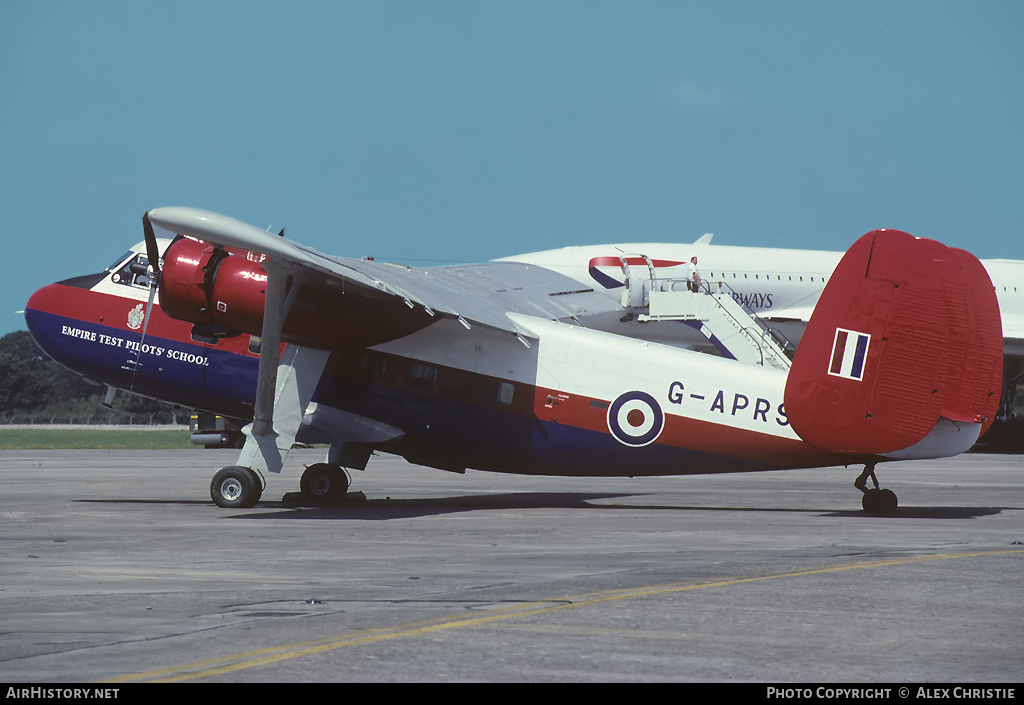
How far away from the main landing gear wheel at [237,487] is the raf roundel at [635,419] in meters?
6.33

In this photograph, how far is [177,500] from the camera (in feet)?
82.4

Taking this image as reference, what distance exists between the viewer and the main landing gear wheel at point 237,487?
21.8 m

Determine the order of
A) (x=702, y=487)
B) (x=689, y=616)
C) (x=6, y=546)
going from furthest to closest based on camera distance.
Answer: (x=702, y=487), (x=6, y=546), (x=689, y=616)

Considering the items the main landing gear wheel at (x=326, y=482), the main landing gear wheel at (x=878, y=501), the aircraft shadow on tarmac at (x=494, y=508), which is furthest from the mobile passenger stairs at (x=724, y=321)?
the main landing gear wheel at (x=326, y=482)

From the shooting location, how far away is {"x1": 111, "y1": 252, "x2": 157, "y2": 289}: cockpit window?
24.5 meters

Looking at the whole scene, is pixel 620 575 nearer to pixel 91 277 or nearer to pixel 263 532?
pixel 263 532

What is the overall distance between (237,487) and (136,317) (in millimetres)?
4785

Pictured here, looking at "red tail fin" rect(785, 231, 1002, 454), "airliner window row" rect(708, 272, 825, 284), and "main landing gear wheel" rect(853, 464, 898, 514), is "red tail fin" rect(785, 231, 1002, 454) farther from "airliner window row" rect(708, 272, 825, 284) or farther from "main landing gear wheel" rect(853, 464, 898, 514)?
"airliner window row" rect(708, 272, 825, 284)

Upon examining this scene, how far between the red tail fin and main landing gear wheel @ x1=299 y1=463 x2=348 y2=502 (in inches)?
374

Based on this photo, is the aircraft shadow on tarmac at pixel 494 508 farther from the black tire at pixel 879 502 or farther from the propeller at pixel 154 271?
the propeller at pixel 154 271

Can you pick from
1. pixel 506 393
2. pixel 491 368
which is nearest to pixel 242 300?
pixel 491 368

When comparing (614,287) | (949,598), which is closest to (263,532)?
(949,598)

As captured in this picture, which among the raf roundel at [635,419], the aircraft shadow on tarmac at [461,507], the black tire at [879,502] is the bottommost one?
the aircraft shadow on tarmac at [461,507]

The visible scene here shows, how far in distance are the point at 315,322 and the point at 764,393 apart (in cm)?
798
